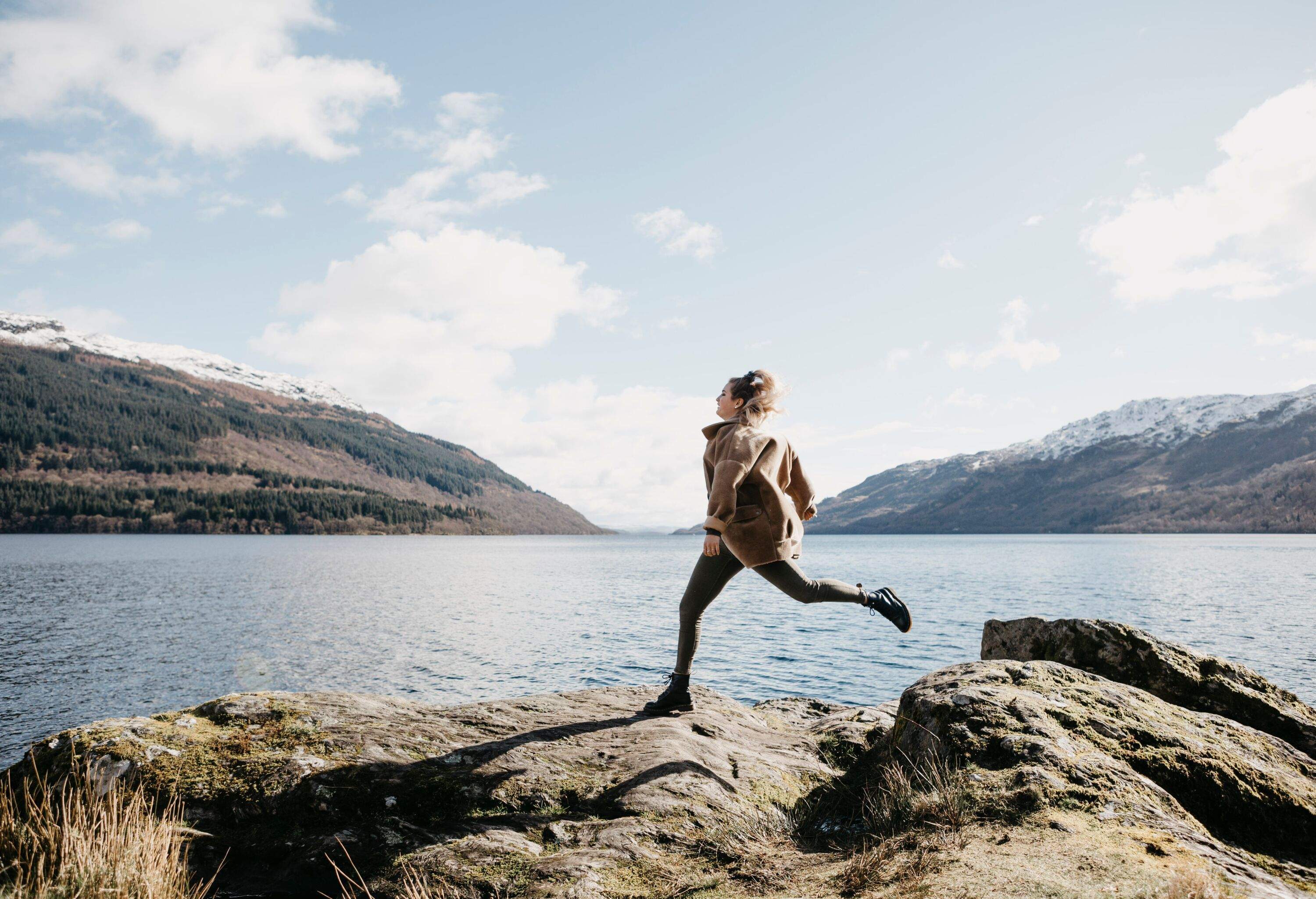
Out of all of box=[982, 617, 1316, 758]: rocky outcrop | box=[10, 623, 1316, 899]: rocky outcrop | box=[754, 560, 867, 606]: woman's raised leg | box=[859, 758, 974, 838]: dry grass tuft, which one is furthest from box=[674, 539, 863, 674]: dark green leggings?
box=[982, 617, 1316, 758]: rocky outcrop

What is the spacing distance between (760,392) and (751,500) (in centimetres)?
109

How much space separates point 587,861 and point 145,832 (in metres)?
2.60

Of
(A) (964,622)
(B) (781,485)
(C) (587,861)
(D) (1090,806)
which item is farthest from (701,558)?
(A) (964,622)

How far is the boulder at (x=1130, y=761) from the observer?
4109 mm

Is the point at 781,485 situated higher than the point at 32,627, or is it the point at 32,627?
the point at 781,485

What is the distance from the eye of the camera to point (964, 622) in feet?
98.7

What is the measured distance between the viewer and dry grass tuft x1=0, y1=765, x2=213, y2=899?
3625 millimetres

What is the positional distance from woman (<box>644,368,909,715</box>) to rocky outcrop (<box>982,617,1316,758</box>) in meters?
2.90

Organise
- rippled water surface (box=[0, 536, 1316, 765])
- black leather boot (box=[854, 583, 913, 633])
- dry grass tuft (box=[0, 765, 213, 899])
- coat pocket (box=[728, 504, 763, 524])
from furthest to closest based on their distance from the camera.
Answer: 1. rippled water surface (box=[0, 536, 1316, 765])
2. black leather boot (box=[854, 583, 913, 633])
3. coat pocket (box=[728, 504, 763, 524])
4. dry grass tuft (box=[0, 765, 213, 899])

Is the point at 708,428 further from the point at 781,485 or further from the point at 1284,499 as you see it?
the point at 1284,499

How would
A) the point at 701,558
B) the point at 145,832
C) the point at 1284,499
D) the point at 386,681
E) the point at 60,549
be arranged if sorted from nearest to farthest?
the point at 145,832 → the point at 701,558 → the point at 386,681 → the point at 60,549 → the point at 1284,499

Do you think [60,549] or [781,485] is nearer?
[781,485]

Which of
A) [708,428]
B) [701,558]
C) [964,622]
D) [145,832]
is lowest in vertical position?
[964,622]

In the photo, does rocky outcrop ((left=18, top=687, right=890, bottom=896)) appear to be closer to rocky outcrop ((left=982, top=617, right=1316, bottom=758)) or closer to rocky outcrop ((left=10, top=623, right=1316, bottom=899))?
rocky outcrop ((left=10, top=623, right=1316, bottom=899))
